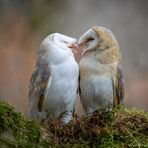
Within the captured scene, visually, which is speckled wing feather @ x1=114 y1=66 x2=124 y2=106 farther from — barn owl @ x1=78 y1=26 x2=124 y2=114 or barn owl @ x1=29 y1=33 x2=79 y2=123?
barn owl @ x1=29 y1=33 x2=79 y2=123

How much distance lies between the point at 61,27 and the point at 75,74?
4503 millimetres

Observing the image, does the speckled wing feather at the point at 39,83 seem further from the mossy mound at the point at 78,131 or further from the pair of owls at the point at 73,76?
the mossy mound at the point at 78,131

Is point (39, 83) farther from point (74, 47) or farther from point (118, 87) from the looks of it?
point (118, 87)

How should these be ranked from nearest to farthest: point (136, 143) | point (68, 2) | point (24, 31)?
point (136, 143) < point (24, 31) < point (68, 2)

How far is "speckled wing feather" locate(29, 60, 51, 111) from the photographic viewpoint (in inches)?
170

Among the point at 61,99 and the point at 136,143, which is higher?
the point at 61,99

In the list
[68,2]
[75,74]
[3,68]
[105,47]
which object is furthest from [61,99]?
[68,2]

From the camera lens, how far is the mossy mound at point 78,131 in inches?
140

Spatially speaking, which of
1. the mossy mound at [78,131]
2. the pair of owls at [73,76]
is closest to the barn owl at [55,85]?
the pair of owls at [73,76]

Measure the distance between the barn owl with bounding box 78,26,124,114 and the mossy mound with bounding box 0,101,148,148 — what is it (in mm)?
367

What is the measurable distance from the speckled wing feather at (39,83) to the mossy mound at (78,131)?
12.6 inches

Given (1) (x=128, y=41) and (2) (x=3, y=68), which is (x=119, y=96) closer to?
(2) (x=3, y=68)

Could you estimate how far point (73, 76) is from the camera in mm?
4348

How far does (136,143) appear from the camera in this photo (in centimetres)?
381
